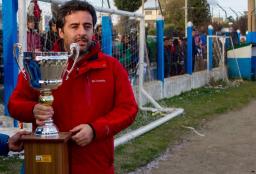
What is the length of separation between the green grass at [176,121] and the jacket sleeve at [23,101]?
126 inches

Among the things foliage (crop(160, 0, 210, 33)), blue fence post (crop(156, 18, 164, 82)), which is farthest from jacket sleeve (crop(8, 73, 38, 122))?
foliage (crop(160, 0, 210, 33))

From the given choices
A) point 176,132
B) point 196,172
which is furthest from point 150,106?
point 196,172

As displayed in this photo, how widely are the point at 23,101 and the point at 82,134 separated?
408 mm

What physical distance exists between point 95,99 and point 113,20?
23.2 feet

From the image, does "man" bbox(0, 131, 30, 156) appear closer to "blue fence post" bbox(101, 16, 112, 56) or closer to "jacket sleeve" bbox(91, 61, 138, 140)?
"jacket sleeve" bbox(91, 61, 138, 140)

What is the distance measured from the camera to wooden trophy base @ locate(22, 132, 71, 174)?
2.70 m

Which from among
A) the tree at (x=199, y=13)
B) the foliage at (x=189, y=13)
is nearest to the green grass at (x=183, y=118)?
the foliage at (x=189, y=13)

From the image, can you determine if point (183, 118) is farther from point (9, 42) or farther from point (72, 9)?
point (72, 9)

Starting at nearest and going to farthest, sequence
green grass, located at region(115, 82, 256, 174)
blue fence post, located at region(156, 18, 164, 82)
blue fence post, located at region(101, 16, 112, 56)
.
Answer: green grass, located at region(115, 82, 256, 174), blue fence post, located at region(101, 16, 112, 56), blue fence post, located at region(156, 18, 164, 82)

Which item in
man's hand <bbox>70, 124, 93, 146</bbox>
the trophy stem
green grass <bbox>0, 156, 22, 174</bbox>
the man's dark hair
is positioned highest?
the man's dark hair

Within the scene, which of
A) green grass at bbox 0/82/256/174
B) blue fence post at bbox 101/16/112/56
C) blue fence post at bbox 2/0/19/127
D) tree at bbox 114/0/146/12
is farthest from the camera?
tree at bbox 114/0/146/12

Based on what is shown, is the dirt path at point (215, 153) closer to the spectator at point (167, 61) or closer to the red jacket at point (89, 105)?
the red jacket at point (89, 105)

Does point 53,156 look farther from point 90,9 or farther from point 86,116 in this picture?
point 90,9

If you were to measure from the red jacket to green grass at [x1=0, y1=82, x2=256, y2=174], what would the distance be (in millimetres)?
3261
